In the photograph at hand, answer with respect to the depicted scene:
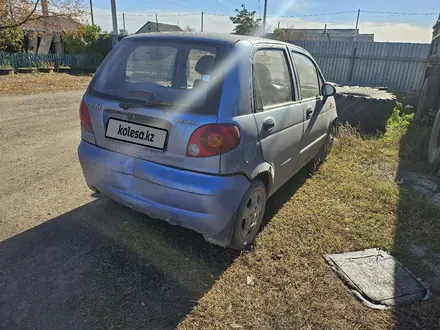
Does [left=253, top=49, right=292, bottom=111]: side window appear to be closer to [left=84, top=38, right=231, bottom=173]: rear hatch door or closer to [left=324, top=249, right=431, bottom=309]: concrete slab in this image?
[left=84, top=38, right=231, bottom=173]: rear hatch door

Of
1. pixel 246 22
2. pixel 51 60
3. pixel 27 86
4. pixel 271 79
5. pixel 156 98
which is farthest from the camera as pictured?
pixel 246 22

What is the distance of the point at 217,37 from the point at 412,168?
407 centimetres

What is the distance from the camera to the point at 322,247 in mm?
2939

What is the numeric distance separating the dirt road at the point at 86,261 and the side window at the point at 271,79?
4.63 ft

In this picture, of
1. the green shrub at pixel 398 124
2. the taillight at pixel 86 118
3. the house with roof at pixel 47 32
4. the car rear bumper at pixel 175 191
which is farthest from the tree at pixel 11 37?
the green shrub at pixel 398 124

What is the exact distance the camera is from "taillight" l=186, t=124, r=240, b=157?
2225 mm

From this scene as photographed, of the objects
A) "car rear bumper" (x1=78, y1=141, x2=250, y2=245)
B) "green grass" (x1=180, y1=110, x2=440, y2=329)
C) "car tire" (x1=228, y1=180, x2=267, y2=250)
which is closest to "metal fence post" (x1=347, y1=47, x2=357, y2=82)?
"green grass" (x1=180, y1=110, x2=440, y2=329)

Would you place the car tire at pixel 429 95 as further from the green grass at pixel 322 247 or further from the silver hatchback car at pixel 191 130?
the silver hatchback car at pixel 191 130

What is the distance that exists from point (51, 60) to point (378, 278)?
65.8 ft

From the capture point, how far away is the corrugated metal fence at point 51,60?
1567cm

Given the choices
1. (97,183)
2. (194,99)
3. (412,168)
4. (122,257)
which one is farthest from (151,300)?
(412,168)

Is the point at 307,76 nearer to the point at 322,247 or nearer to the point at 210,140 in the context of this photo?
the point at 322,247

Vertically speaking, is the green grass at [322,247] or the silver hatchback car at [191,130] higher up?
the silver hatchback car at [191,130]

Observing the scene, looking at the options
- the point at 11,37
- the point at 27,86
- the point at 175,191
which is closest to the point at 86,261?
the point at 175,191
